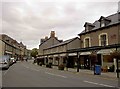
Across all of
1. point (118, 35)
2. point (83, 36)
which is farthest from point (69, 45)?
point (118, 35)

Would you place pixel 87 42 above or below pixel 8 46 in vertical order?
below

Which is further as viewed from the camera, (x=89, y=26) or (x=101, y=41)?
(x=89, y=26)

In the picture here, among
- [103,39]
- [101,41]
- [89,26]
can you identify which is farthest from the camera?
[89,26]

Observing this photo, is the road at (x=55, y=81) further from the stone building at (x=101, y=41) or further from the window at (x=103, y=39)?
the window at (x=103, y=39)

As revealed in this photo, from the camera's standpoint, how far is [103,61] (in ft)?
107

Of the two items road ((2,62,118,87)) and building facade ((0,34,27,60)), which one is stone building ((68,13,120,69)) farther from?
building facade ((0,34,27,60))

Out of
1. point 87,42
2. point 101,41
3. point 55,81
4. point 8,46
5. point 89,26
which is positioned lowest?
point 55,81

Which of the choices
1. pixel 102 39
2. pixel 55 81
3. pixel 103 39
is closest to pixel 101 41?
pixel 102 39

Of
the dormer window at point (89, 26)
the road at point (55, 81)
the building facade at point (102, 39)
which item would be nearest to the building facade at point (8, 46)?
the dormer window at point (89, 26)

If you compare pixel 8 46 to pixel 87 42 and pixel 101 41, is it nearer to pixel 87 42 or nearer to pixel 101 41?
pixel 87 42

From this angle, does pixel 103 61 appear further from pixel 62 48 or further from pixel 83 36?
pixel 62 48

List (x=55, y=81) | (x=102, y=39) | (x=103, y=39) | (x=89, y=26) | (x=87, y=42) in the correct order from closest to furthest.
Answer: (x=55, y=81)
(x=103, y=39)
(x=102, y=39)
(x=89, y=26)
(x=87, y=42)

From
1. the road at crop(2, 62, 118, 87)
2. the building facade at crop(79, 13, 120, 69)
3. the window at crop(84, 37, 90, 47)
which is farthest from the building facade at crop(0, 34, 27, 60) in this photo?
the road at crop(2, 62, 118, 87)

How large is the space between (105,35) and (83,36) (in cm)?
785
